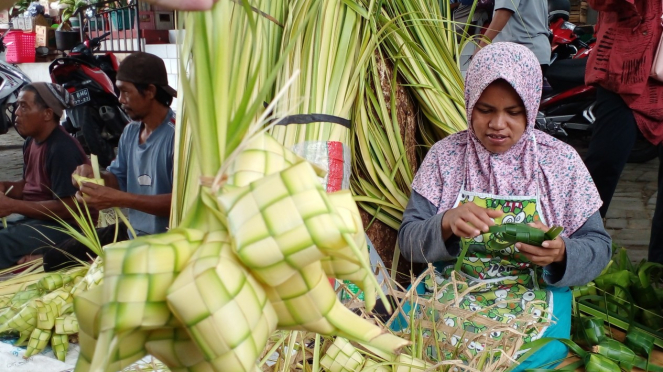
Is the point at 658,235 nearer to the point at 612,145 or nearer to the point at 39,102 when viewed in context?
the point at 612,145

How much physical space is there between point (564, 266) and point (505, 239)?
0.22 metres

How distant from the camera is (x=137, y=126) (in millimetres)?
2473

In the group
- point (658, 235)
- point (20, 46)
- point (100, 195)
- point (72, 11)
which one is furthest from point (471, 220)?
point (72, 11)

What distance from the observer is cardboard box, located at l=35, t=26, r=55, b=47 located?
9.82m

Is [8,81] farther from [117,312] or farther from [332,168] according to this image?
[117,312]

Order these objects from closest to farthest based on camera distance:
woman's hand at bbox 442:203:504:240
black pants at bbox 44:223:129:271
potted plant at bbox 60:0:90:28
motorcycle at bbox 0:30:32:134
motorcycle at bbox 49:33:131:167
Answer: woman's hand at bbox 442:203:504:240, black pants at bbox 44:223:129:271, motorcycle at bbox 49:33:131:167, motorcycle at bbox 0:30:32:134, potted plant at bbox 60:0:90:28

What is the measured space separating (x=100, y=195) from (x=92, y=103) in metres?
3.41

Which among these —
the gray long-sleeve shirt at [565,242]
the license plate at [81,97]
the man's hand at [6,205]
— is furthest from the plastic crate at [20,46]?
the gray long-sleeve shirt at [565,242]

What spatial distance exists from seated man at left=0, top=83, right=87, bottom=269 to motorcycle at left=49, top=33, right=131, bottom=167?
2.22 meters

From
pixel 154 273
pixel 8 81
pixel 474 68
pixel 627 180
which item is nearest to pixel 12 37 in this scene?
pixel 8 81

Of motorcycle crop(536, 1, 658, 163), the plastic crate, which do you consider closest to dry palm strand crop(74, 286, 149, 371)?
motorcycle crop(536, 1, 658, 163)

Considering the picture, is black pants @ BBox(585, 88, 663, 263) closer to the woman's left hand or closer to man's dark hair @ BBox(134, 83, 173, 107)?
the woman's left hand

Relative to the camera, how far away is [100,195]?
2.07 metres

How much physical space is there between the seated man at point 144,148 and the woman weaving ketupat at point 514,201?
1009 millimetres
